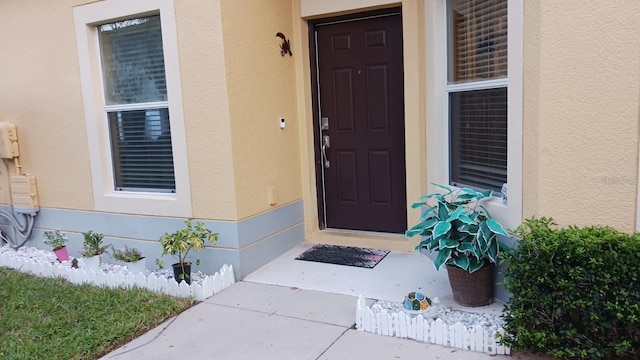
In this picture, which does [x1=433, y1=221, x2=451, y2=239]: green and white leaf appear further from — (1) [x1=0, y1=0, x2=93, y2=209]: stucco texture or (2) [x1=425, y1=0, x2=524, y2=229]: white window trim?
(1) [x1=0, y1=0, x2=93, y2=209]: stucco texture

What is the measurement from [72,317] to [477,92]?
3.49 meters

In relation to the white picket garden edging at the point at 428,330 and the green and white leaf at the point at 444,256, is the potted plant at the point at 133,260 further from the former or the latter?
the green and white leaf at the point at 444,256

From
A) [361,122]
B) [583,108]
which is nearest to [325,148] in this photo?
[361,122]

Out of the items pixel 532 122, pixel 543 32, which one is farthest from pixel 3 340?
pixel 543 32

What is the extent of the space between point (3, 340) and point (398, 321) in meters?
2.70

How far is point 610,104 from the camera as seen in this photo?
9.25 ft

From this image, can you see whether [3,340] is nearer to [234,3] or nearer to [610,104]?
[234,3]

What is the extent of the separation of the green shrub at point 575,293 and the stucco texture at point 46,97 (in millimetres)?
4233

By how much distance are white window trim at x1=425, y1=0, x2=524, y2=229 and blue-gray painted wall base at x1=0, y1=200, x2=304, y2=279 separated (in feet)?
4.95

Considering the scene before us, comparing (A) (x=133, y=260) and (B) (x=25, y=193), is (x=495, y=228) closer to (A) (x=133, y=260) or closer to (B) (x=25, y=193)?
(A) (x=133, y=260)

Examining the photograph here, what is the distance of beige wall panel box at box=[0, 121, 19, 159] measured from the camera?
213 inches

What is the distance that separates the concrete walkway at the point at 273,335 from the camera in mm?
2982

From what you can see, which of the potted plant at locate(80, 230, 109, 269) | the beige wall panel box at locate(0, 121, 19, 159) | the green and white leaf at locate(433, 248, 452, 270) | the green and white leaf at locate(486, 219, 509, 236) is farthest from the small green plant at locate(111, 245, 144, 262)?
the green and white leaf at locate(486, 219, 509, 236)

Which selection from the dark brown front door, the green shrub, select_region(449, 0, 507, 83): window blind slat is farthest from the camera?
the dark brown front door
